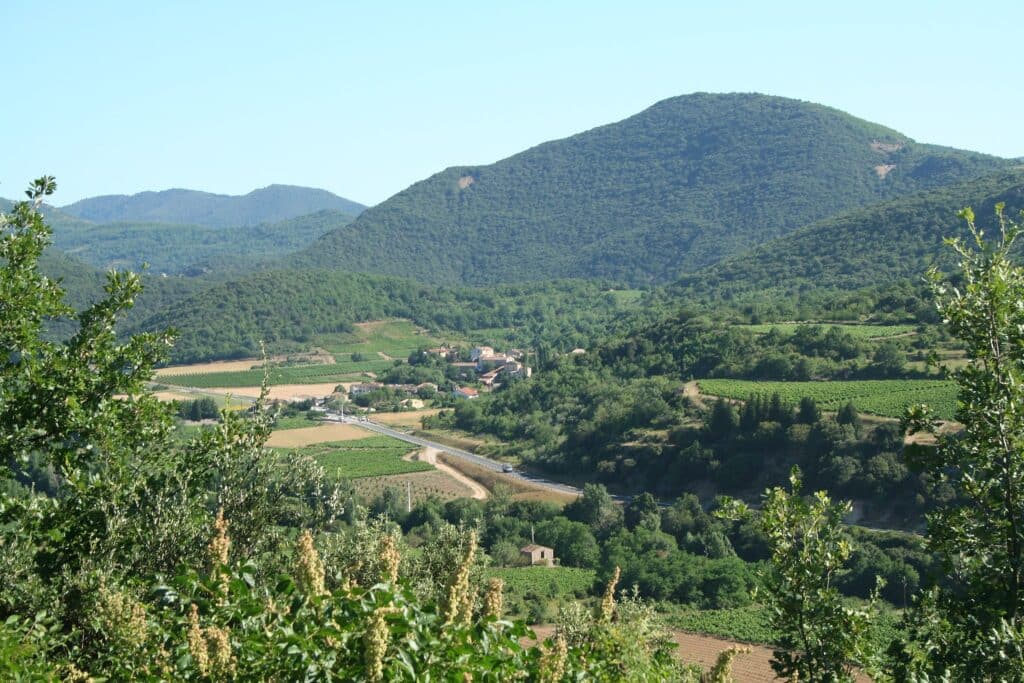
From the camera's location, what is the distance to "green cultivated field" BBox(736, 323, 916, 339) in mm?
66312

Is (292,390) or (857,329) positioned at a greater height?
(857,329)

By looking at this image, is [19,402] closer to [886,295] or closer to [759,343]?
[759,343]

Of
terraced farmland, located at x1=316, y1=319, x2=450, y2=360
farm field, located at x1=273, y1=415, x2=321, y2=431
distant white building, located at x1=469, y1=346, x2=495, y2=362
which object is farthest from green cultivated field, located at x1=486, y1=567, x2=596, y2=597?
terraced farmland, located at x1=316, y1=319, x2=450, y2=360

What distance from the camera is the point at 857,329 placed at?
6975 cm

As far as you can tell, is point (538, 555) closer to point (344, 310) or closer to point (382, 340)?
point (382, 340)

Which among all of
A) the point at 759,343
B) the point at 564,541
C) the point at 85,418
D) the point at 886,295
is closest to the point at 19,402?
the point at 85,418

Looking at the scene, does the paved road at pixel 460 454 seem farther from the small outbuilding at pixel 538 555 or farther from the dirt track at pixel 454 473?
the small outbuilding at pixel 538 555

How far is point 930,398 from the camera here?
49.3 m

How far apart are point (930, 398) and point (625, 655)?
48479 millimetres

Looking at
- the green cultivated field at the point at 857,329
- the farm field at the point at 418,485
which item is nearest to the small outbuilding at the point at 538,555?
the farm field at the point at 418,485

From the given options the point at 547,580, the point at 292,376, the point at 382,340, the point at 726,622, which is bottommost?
the point at 726,622

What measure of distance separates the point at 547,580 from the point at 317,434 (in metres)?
40.5

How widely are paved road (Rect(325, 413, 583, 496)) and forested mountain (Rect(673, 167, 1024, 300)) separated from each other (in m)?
48.4

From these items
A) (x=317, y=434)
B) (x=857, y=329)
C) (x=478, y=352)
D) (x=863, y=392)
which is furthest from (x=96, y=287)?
(x=863, y=392)
